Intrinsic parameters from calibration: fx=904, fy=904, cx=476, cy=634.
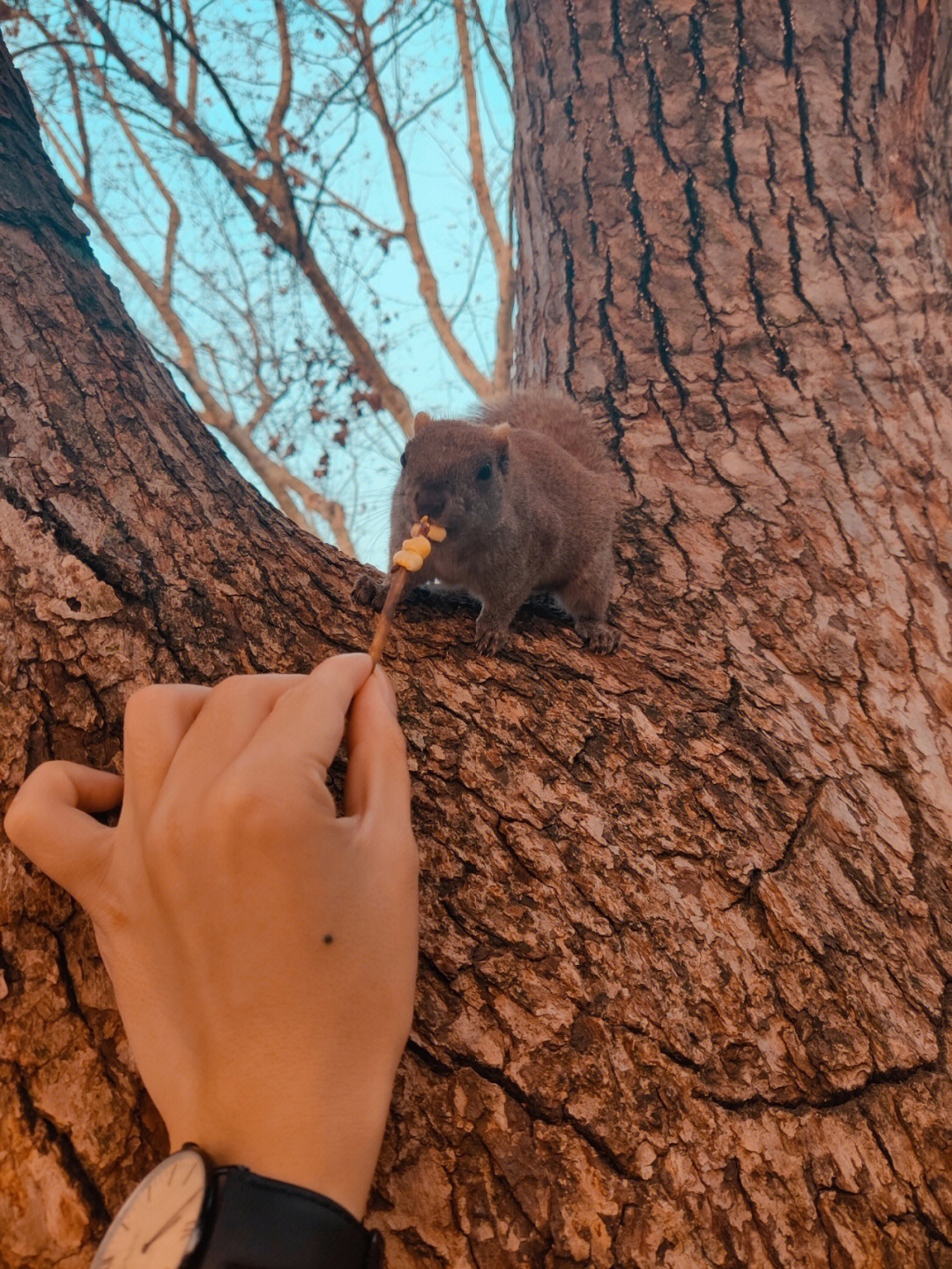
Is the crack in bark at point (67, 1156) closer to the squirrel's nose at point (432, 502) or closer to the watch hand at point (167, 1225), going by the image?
the watch hand at point (167, 1225)

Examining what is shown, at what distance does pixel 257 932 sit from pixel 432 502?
1799 mm

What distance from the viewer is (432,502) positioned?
269 cm

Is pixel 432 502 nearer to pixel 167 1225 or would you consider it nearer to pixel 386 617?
pixel 386 617

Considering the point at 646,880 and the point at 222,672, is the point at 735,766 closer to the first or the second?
the point at 646,880

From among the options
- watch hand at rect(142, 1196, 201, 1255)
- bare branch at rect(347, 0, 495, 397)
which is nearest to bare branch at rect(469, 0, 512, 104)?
bare branch at rect(347, 0, 495, 397)

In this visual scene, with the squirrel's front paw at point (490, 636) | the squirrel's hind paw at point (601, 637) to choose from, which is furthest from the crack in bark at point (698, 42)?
the squirrel's front paw at point (490, 636)

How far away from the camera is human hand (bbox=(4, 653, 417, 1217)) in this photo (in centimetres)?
102

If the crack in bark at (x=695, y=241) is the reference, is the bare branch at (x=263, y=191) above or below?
above

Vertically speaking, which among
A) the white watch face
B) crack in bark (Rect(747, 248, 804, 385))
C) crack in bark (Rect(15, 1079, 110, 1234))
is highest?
crack in bark (Rect(747, 248, 804, 385))

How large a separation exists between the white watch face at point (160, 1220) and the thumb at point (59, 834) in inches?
14.3

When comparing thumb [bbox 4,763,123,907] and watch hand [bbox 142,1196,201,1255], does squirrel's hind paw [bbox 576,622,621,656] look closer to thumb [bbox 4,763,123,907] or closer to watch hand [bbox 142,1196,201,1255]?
thumb [bbox 4,763,123,907]

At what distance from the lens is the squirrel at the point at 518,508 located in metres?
2.75

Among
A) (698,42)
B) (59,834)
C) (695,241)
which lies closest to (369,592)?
(59,834)

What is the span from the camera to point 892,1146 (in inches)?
53.6
